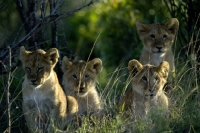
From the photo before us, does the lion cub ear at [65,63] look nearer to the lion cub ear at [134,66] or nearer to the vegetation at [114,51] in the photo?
the vegetation at [114,51]

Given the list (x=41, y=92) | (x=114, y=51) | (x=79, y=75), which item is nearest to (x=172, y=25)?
(x=79, y=75)

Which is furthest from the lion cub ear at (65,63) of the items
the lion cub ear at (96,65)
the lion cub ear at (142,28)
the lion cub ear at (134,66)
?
the lion cub ear at (142,28)

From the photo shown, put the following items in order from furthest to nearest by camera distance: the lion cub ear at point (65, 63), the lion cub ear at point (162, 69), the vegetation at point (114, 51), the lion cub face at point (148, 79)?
the lion cub ear at point (65, 63) → the lion cub ear at point (162, 69) → the lion cub face at point (148, 79) → the vegetation at point (114, 51)

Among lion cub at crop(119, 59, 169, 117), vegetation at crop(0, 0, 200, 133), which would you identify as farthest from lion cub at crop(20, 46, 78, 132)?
lion cub at crop(119, 59, 169, 117)

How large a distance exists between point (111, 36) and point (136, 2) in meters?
0.89

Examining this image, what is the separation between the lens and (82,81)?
26.8 feet

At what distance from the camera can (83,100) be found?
8352 mm

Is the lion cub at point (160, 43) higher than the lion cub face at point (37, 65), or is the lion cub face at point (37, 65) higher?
the lion cub face at point (37, 65)

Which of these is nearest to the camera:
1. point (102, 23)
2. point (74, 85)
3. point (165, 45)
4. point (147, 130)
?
point (147, 130)

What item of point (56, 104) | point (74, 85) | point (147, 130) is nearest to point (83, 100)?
point (74, 85)

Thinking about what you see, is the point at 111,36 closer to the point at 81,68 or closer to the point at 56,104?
the point at 81,68

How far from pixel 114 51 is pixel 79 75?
546 centimetres

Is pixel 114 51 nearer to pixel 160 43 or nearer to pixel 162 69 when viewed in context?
pixel 160 43

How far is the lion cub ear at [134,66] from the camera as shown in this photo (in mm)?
7504
